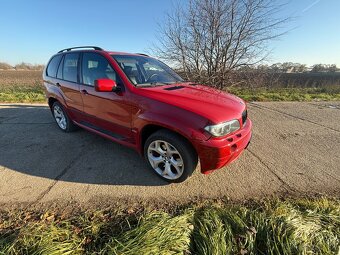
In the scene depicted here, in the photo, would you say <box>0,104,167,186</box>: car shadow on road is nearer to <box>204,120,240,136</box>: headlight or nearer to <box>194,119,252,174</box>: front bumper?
<box>194,119,252,174</box>: front bumper

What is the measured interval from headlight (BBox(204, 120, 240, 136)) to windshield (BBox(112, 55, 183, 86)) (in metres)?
1.34

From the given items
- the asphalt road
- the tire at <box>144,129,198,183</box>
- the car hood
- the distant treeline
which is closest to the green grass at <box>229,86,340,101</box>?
the asphalt road

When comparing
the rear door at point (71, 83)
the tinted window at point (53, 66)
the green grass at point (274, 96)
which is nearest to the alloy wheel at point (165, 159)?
the rear door at point (71, 83)

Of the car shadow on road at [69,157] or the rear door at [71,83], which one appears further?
the rear door at [71,83]

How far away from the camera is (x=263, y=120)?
578 centimetres

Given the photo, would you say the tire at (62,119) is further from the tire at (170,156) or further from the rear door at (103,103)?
the tire at (170,156)

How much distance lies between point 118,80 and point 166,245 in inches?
90.2

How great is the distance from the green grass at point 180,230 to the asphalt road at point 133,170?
33 cm

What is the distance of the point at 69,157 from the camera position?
11.9 feet

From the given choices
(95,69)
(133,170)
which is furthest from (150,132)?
(95,69)

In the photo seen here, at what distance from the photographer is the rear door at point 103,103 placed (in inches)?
123

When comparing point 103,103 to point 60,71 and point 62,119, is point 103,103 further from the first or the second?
point 62,119

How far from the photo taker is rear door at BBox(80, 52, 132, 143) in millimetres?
3127

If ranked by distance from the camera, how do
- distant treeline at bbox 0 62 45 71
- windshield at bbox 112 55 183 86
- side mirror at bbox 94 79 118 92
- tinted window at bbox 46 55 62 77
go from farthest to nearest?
distant treeline at bbox 0 62 45 71, tinted window at bbox 46 55 62 77, windshield at bbox 112 55 183 86, side mirror at bbox 94 79 118 92
